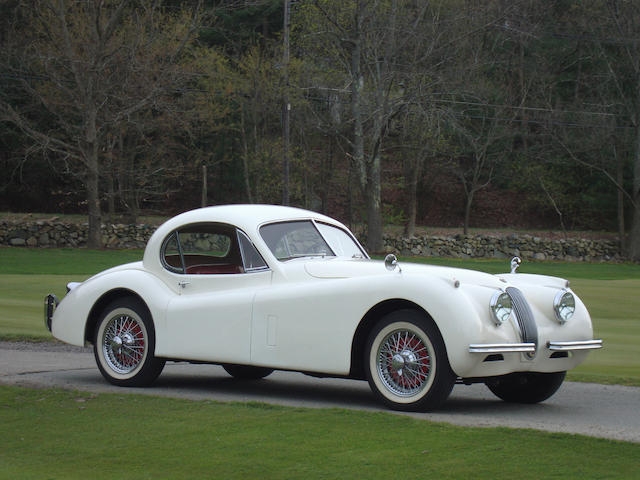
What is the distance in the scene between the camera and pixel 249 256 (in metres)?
8.60

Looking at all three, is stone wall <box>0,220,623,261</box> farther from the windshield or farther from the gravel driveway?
the windshield

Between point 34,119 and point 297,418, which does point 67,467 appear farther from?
point 34,119

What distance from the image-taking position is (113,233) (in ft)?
121

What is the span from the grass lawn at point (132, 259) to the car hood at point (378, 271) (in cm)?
269

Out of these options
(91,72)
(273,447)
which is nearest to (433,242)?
(91,72)

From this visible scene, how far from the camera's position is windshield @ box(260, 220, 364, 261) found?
8602 mm

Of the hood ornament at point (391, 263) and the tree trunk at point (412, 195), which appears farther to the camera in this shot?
the tree trunk at point (412, 195)

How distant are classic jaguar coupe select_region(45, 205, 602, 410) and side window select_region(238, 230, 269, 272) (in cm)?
1

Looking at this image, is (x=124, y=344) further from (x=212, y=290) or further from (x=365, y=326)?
(x=365, y=326)

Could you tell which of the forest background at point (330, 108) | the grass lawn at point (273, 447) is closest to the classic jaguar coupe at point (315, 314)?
the grass lawn at point (273, 447)

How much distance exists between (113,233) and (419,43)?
1432cm

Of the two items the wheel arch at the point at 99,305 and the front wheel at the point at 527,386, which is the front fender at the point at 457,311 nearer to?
the front wheel at the point at 527,386

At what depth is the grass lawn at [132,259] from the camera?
10961 mm

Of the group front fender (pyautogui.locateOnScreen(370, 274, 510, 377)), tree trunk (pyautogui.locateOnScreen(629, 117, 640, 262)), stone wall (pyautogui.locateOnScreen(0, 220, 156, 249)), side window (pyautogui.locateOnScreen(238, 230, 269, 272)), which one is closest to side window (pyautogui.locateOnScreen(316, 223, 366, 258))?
side window (pyautogui.locateOnScreen(238, 230, 269, 272))
